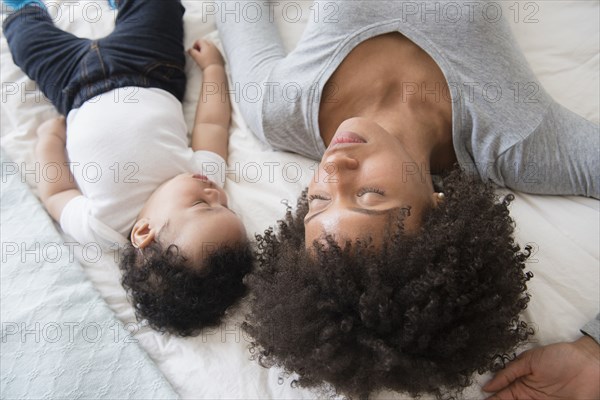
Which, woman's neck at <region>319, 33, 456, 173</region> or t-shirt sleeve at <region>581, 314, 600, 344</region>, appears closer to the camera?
t-shirt sleeve at <region>581, 314, 600, 344</region>

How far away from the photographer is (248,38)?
4.28 ft

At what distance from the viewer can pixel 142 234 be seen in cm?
108

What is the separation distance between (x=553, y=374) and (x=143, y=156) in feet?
3.15

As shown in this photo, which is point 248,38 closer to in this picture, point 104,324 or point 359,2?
point 359,2

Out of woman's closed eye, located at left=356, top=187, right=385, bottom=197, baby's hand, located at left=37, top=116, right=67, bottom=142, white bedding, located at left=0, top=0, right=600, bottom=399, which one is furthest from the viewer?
baby's hand, located at left=37, top=116, right=67, bottom=142

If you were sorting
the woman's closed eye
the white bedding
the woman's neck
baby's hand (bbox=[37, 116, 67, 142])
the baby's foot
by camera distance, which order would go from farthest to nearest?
1. the baby's foot
2. baby's hand (bbox=[37, 116, 67, 142])
3. the woman's neck
4. the white bedding
5. the woman's closed eye

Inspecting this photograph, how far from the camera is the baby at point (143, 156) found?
3.28 feet

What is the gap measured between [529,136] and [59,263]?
3.38 ft

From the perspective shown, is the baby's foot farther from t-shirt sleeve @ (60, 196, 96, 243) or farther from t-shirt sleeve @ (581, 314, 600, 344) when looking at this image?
t-shirt sleeve @ (581, 314, 600, 344)

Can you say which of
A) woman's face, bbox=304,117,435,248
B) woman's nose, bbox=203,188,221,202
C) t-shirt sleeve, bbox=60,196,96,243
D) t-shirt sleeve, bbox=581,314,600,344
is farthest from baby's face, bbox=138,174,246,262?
t-shirt sleeve, bbox=581,314,600,344

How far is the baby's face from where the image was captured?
39.8 inches

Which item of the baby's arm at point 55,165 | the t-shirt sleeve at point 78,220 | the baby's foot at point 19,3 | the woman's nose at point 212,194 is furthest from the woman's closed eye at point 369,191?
the baby's foot at point 19,3

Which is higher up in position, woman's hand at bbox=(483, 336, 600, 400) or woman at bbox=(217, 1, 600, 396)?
woman at bbox=(217, 1, 600, 396)

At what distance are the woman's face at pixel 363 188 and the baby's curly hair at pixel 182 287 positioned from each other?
22cm
